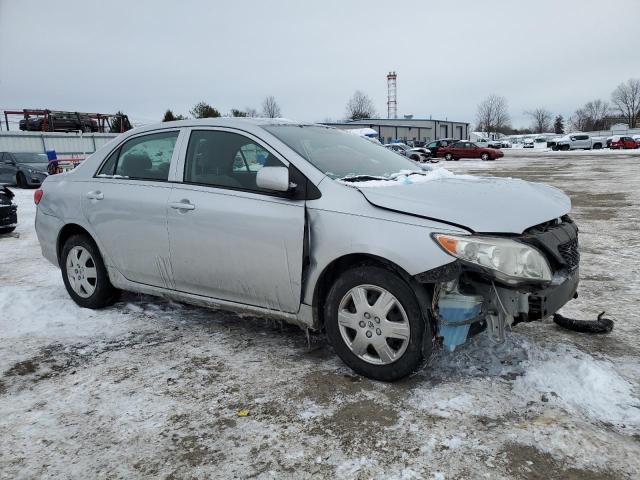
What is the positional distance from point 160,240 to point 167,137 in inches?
34.5

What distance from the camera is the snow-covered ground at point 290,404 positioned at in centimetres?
243

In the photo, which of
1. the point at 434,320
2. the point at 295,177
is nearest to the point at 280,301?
the point at 295,177

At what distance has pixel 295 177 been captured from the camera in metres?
3.38

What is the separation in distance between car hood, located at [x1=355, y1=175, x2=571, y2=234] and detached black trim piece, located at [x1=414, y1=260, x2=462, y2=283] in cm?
24

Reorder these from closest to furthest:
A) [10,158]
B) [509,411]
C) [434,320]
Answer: [509,411] < [434,320] < [10,158]

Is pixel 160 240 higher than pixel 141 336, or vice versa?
pixel 160 240

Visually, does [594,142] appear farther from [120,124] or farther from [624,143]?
[120,124]

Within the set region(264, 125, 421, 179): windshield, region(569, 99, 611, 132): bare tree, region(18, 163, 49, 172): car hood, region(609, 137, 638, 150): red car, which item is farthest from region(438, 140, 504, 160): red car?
region(569, 99, 611, 132): bare tree

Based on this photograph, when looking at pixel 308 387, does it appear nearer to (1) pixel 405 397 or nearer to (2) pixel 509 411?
(1) pixel 405 397

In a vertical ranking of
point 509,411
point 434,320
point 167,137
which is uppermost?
point 167,137

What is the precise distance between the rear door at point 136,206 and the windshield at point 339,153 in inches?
40.1

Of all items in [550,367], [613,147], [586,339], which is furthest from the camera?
[613,147]

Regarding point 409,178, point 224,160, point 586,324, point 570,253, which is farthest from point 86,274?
point 586,324

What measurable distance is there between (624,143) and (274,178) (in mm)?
51740
